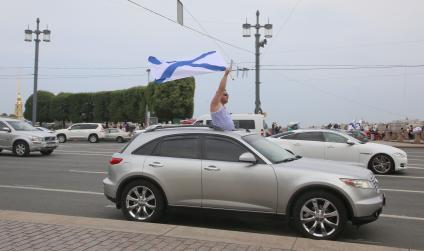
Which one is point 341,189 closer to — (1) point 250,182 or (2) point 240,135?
(1) point 250,182

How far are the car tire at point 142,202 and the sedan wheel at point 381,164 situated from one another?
31.3 ft

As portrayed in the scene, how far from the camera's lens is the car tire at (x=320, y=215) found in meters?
6.68

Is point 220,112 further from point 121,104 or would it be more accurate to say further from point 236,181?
point 121,104

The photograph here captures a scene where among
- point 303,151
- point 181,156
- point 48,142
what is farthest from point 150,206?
point 48,142

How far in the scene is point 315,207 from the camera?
6750mm

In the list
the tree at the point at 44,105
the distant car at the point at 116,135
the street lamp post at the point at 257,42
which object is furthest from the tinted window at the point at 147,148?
the tree at the point at 44,105

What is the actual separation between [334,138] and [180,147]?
358 inches

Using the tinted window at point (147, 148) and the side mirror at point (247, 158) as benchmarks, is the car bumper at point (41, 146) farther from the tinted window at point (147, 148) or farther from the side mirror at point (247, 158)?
the side mirror at point (247, 158)

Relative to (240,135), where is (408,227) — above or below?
below

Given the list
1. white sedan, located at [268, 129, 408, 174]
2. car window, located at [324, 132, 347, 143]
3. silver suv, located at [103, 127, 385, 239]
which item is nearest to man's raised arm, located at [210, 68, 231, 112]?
silver suv, located at [103, 127, 385, 239]

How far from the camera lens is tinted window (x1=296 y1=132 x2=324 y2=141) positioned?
52.5ft

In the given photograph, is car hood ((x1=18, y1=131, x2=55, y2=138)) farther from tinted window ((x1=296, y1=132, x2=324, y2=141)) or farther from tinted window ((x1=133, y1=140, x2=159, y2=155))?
tinted window ((x1=133, y1=140, x2=159, y2=155))

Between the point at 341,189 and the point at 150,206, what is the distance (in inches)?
110

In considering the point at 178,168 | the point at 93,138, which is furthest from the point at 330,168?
the point at 93,138
